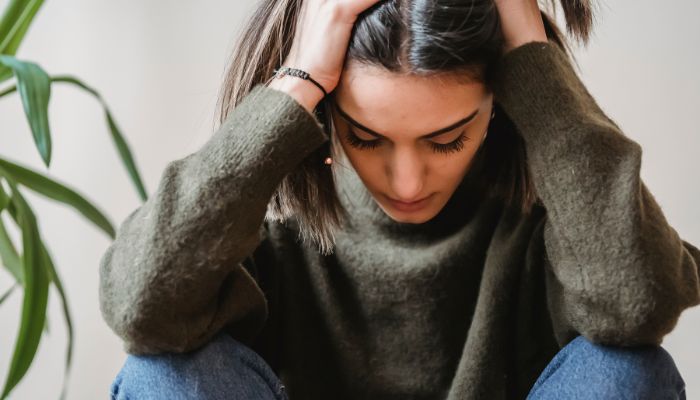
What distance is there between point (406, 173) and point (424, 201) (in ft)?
0.30

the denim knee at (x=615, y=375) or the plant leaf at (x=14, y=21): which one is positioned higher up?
the plant leaf at (x=14, y=21)

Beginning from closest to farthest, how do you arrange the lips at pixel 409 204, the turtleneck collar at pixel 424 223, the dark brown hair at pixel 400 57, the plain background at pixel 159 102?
1. the dark brown hair at pixel 400 57
2. the lips at pixel 409 204
3. the turtleneck collar at pixel 424 223
4. the plain background at pixel 159 102

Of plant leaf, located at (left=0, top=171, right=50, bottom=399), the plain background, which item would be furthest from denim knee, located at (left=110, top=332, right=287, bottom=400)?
the plain background

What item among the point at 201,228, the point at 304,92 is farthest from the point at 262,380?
the point at 304,92

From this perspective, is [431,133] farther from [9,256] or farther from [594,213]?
[9,256]

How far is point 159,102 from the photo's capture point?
4.66 feet

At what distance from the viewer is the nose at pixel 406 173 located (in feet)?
2.59

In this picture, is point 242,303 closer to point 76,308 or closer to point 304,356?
point 304,356

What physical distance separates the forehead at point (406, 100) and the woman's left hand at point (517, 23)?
83mm

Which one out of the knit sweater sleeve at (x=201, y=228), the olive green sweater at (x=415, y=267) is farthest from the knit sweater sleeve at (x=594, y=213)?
the knit sweater sleeve at (x=201, y=228)

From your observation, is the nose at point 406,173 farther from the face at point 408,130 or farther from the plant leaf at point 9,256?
the plant leaf at point 9,256

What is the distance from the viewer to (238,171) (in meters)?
0.79

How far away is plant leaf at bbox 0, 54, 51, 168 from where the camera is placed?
0.81 m

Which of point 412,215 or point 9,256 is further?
point 9,256
